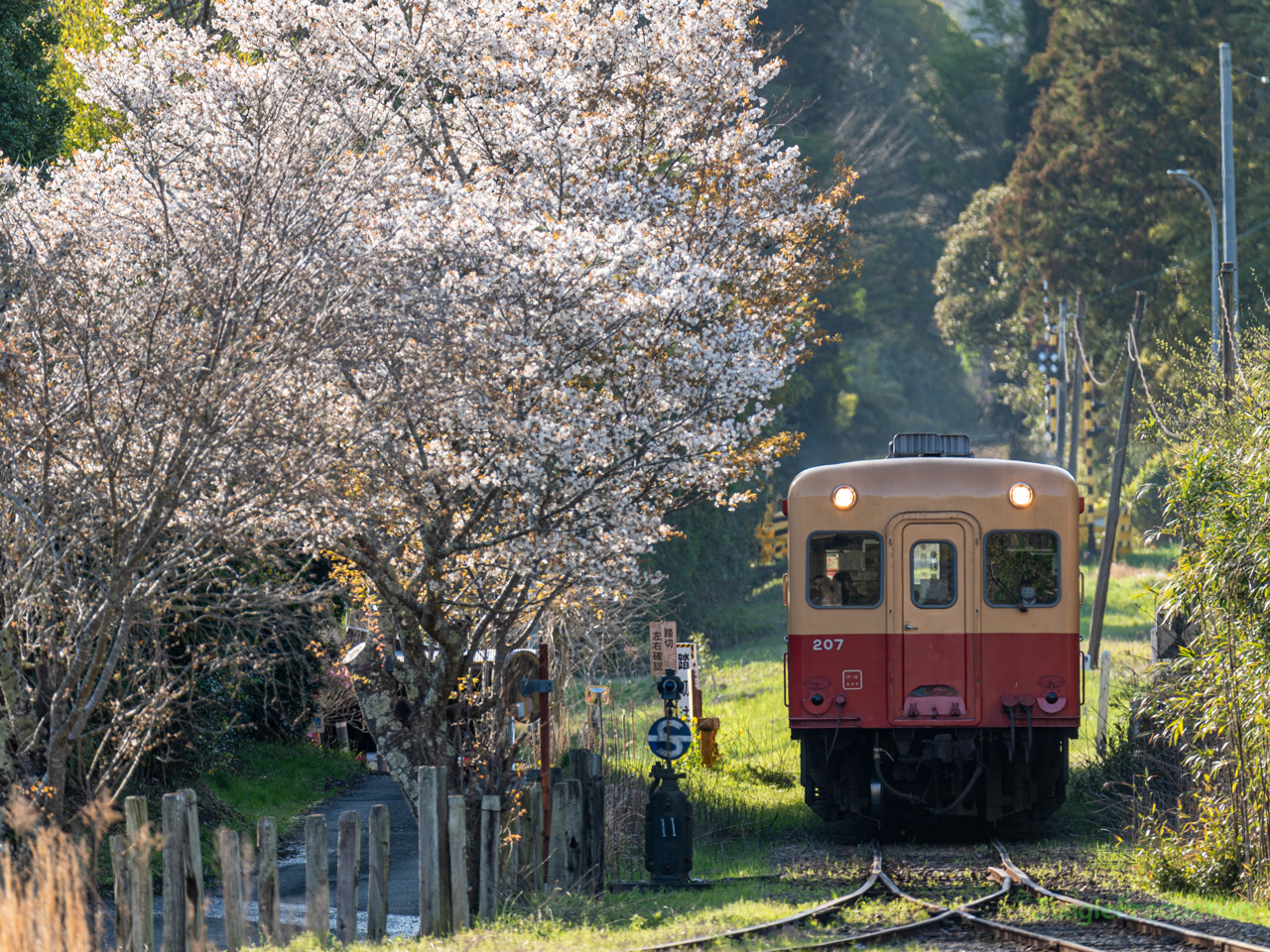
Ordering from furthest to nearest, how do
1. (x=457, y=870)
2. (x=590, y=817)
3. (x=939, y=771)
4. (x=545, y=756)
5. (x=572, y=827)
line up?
1. (x=939, y=771)
2. (x=590, y=817)
3. (x=545, y=756)
4. (x=572, y=827)
5. (x=457, y=870)

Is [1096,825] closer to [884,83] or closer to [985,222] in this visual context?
[985,222]

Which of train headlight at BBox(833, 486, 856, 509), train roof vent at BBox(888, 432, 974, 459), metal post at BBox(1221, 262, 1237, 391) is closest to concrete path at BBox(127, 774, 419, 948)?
train headlight at BBox(833, 486, 856, 509)

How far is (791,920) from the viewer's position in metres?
10.1

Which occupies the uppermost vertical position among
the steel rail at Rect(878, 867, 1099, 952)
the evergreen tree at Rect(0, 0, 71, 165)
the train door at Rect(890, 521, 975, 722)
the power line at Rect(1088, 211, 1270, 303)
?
the power line at Rect(1088, 211, 1270, 303)

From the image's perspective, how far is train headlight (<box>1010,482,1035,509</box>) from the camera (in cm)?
1342

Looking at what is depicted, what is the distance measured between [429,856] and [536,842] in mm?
1875

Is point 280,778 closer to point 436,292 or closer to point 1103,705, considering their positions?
point 1103,705

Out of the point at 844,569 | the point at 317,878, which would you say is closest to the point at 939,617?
the point at 844,569

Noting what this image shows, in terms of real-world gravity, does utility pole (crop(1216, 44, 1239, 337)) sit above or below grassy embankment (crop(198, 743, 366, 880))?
above

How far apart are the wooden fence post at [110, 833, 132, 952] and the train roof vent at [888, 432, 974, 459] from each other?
8.01 metres

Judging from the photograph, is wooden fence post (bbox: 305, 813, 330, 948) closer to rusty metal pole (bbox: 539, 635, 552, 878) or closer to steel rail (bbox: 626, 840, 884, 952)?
steel rail (bbox: 626, 840, 884, 952)

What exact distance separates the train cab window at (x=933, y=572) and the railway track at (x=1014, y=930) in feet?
9.63

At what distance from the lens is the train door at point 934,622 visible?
43.8ft

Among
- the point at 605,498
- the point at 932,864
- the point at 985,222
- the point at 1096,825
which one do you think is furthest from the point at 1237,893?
the point at 985,222
